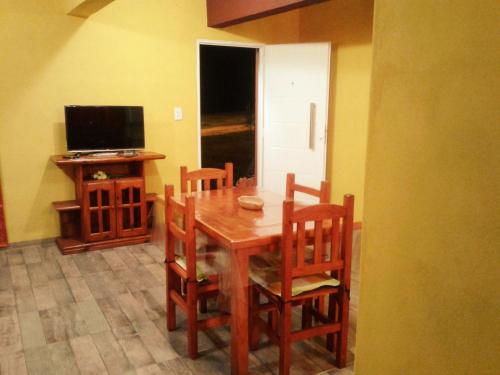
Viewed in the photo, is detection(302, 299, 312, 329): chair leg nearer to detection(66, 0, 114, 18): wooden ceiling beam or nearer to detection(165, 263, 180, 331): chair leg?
detection(165, 263, 180, 331): chair leg

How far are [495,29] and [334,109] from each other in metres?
4.45

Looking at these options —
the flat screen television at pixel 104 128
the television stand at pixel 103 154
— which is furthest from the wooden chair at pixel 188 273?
the flat screen television at pixel 104 128

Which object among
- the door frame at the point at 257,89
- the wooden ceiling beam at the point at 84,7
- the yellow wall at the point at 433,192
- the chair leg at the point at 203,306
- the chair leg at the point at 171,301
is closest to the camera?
the yellow wall at the point at 433,192

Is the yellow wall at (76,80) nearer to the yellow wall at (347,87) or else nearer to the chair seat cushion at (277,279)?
the yellow wall at (347,87)

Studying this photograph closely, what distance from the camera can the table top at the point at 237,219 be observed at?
82.6 inches

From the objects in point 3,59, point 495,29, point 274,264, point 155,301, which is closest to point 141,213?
point 155,301

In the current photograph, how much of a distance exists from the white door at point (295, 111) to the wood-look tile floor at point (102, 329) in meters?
1.76

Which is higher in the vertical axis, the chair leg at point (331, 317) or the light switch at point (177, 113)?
the light switch at point (177, 113)

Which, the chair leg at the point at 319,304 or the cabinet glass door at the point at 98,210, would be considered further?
the cabinet glass door at the point at 98,210

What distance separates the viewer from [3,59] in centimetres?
396

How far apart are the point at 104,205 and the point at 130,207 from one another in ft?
0.80

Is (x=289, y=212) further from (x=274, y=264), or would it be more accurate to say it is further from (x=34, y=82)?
(x=34, y=82)

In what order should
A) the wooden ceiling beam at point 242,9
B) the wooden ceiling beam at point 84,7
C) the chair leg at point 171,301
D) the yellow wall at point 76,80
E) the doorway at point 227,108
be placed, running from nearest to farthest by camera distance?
the chair leg at point 171,301
the wooden ceiling beam at point 84,7
the wooden ceiling beam at point 242,9
the yellow wall at point 76,80
the doorway at point 227,108

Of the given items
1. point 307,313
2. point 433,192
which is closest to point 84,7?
point 307,313
